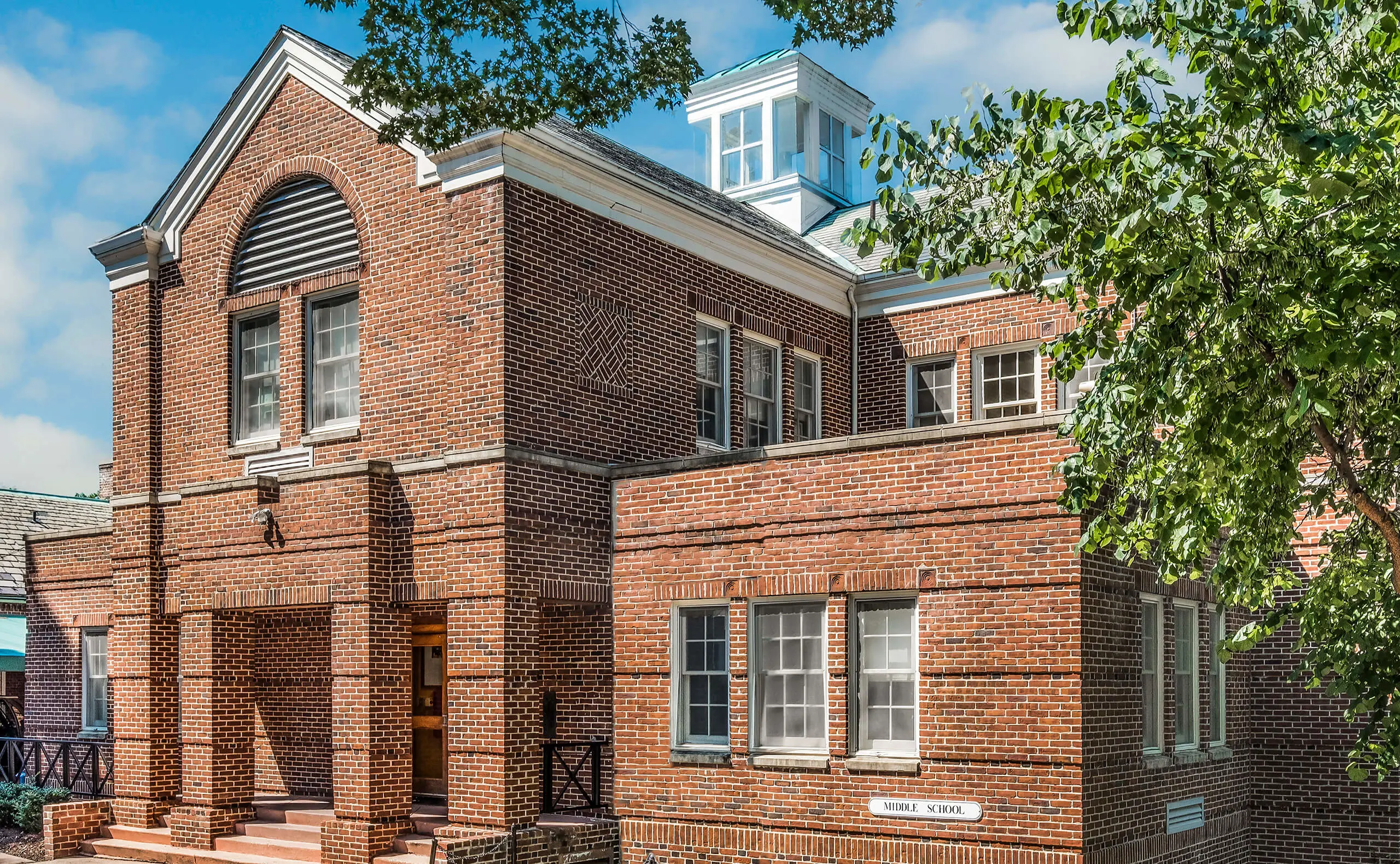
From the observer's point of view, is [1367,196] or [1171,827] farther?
[1171,827]

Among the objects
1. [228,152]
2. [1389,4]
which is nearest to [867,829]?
[1389,4]

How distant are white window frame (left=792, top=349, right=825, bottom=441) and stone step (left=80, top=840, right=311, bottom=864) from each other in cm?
915

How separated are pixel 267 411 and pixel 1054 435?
10123mm

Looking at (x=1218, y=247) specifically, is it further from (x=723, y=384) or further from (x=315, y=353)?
(x=315, y=353)

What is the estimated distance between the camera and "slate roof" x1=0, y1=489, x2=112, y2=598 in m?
27.7

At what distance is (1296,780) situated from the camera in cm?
1708

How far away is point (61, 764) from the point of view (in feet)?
74.4

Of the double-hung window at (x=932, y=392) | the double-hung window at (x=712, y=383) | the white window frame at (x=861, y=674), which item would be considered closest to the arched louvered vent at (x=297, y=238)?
the double-hung window at (x=712, y=383)

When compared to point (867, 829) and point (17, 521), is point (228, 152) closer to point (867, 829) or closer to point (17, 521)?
point (867, 829)

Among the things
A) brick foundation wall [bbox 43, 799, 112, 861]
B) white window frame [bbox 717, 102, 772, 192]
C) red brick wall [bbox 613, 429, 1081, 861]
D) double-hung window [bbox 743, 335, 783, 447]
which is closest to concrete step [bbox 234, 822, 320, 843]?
brick foundation wall [bbox 43, 799, 112, 861]

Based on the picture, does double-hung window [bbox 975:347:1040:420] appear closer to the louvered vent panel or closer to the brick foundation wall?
the louvered vent panel

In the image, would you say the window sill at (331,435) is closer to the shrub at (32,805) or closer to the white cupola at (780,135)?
the shrub at (32,805)

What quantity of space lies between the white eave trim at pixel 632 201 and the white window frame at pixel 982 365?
235cm

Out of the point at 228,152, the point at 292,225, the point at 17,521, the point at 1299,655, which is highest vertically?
the point at 228,152
